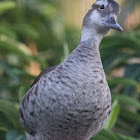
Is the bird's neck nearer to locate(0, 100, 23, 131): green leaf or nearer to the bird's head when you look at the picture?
the bird's head

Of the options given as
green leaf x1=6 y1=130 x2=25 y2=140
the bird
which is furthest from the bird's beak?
green leaf x1=6 y1=130 x2=25 y2=140

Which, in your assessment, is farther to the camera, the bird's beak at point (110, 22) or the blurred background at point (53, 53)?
the blurred background at point (53, 53)

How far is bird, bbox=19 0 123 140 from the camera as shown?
1603 mm

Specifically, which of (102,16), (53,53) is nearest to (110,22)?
(102,16)

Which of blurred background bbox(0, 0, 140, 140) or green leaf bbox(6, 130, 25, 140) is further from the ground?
blurred background bbox(0, 0, 140, 140)

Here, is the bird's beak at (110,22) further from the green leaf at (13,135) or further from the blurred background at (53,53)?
the green leaf at (13,135)

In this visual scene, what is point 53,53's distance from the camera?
4039 millimetres

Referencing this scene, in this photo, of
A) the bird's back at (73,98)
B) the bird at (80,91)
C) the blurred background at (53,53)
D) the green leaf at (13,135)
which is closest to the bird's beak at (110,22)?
the bird at (80,91)

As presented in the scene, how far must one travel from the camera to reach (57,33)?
4.98 m

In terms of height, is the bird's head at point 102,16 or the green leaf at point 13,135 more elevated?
the bird's head at point 102,16

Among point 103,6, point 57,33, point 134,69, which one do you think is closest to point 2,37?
point 134,69

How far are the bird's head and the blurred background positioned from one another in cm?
63

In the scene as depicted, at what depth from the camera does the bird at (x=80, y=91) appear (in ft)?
5.26

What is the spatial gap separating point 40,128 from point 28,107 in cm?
11
